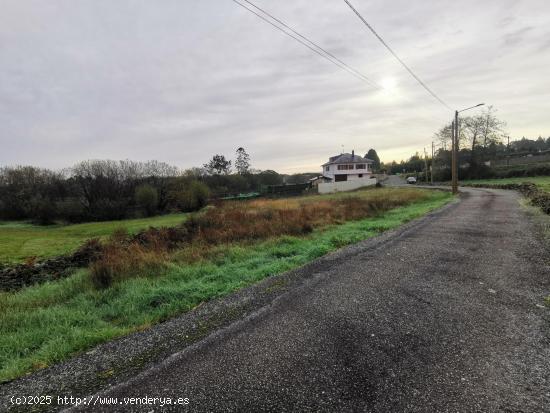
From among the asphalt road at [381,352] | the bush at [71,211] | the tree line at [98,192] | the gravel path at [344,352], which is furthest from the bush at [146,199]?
the asphalt road at [381,352]

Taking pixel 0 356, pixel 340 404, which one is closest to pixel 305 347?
pixel 340 404

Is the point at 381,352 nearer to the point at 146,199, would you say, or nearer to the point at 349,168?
the point at 146,199

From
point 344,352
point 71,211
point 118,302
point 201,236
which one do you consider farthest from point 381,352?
point 71,211

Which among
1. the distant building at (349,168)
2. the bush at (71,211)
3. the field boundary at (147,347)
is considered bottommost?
the bush at (71,211)

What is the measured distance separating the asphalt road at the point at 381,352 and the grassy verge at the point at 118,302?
5.70ft

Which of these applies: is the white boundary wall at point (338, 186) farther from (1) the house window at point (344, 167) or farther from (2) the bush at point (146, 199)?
(2) the bush at point (146, 199)

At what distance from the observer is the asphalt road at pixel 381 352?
107 inches

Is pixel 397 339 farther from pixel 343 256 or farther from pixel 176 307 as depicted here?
pixel 343 256

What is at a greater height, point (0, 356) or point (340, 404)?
point (340, 404)

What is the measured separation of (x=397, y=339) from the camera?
3.71 m

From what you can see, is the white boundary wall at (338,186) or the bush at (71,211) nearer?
the bush at (71,211)

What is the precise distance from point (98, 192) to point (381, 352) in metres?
67.1

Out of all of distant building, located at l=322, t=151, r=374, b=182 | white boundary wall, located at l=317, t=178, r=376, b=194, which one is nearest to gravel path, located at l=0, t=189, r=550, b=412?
white boundary wall, located at l=317, t=178, r=376, b=194

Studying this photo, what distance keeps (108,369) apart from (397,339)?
11.5ft
